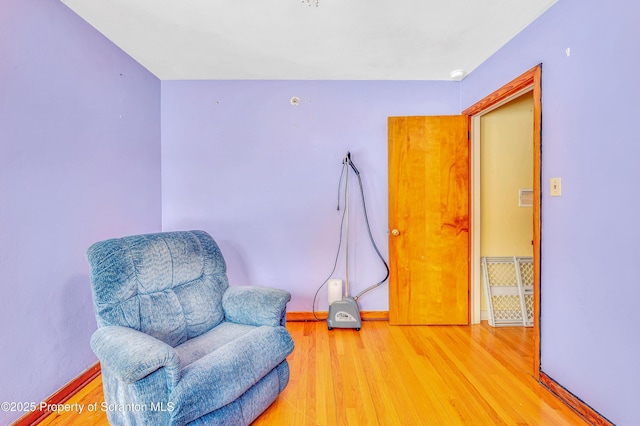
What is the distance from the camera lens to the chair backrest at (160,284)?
1362mm

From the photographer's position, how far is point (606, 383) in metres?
1.39

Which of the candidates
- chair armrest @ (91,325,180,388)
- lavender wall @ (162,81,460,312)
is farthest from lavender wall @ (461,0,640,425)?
chair armrest @ (91,325,180,388)

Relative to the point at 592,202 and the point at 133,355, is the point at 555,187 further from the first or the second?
the point at 133,355

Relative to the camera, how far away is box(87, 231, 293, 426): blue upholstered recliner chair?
1103 mm

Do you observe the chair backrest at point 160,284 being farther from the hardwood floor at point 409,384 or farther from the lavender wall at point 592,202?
the lavender wall at point 592,202

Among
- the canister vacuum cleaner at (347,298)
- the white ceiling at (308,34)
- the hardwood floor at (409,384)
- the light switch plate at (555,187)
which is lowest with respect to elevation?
the hardwood floor at (409,384)

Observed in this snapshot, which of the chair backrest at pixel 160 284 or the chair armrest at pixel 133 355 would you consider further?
the chair backrest at pixel 160 284

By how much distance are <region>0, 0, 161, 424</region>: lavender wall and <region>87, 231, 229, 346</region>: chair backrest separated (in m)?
0.48

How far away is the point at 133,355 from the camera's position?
1.08 meters

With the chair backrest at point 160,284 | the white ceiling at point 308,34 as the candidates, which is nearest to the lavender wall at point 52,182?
the white ceiling at point 308,34

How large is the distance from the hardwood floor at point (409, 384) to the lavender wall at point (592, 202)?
32 centimetres

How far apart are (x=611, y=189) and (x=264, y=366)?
6.53ft

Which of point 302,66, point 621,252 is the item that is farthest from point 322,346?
point 302,66

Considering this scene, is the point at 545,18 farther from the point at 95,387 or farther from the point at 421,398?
the point at 95,387
